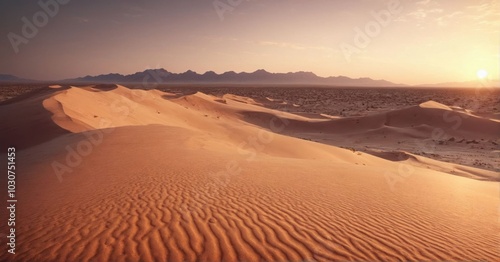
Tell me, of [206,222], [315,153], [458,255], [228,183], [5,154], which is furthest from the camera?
[315,153]

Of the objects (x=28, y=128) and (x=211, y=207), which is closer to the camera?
(x=211, y=207)

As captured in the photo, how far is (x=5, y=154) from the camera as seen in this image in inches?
396

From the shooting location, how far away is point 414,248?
401 cm

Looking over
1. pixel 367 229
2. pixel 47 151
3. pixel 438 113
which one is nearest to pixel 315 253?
pixel 367 229

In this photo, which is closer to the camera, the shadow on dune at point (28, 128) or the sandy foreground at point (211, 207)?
the sandy foreground at point (211, 207)

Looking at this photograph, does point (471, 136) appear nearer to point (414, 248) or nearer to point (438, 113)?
point (438, 113)

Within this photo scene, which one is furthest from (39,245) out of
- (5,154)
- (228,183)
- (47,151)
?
(5,154)

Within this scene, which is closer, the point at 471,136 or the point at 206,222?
the point at 206,222

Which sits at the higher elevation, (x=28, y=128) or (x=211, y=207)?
(x=211, y=207)

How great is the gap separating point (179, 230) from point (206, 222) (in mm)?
443

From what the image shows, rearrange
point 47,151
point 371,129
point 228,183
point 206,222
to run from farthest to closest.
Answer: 1. point 371,129
2. point 47,151
3. point 228,183
4. point 206,222

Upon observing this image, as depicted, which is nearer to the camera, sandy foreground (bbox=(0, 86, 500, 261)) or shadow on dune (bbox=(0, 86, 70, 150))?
sandy foreground (bbox=(0, 86, 500, 261))

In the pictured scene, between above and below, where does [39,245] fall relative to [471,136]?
above

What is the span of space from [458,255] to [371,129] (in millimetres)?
20590
